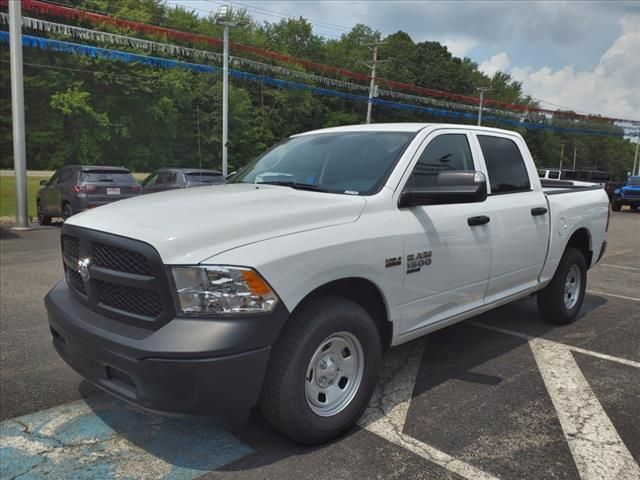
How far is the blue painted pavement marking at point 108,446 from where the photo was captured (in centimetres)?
287

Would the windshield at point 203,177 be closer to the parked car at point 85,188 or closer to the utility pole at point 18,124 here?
the parked car at point 85,188

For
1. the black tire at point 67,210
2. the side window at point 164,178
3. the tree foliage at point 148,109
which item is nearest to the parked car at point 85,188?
the black tire at point 67,210

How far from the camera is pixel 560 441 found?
3240 millimetres

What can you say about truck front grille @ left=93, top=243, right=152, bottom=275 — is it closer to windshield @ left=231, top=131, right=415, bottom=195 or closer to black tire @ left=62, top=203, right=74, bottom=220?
windshield @ left=231, top=131, right=415, bottom=195

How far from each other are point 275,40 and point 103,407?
→ 230 feet

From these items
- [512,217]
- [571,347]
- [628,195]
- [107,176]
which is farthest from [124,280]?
[628,195]

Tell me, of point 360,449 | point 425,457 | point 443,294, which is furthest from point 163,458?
point 443,294

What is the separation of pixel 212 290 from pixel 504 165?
309 cm

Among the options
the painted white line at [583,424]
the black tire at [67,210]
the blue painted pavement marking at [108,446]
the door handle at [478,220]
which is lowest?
the blue painted pavement marking at [108,446]

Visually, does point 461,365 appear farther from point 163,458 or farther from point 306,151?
point 163,458

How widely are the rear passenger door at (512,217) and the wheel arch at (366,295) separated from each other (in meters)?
1.22

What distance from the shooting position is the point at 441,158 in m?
4.04

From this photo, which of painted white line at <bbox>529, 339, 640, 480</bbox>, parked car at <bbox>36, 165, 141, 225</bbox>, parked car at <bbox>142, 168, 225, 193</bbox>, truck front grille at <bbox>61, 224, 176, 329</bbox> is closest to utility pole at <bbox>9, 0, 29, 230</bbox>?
parked car at <bbox>36, 165, 141, 225</bbox>

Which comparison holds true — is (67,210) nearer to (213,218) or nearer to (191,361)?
(213,218)
